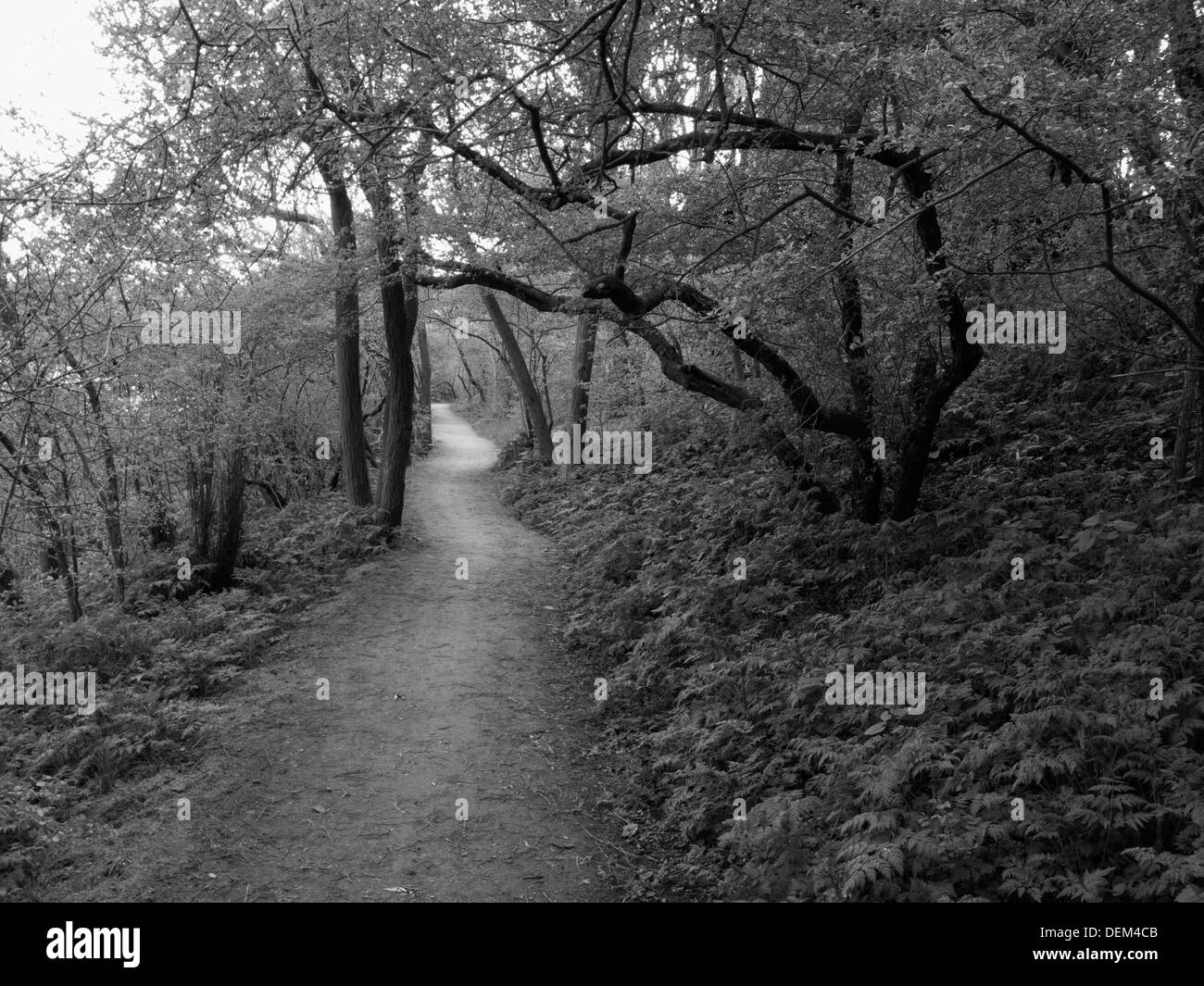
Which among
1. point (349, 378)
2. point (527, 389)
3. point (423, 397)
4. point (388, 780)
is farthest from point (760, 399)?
point (423, 397)

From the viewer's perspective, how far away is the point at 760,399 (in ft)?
31.4

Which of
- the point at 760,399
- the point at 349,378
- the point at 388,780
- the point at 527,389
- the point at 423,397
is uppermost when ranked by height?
the point at 423,397

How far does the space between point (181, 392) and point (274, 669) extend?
4.72 meters

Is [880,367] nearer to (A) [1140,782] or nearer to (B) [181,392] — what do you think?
(A) [1140,782]

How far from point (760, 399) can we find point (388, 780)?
18.8 ft

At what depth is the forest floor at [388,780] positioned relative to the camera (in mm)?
5070

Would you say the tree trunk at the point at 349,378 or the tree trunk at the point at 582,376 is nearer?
the tree trunk at the point at 349,378

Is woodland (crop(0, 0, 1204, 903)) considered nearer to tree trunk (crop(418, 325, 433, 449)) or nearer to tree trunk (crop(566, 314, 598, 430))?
tree trunk (crop(566, 314, 598, 430))

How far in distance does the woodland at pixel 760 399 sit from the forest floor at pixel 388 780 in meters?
0.33

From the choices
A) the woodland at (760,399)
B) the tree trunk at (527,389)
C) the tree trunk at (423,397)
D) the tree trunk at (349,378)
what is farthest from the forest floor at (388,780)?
the tree trunk at (423,397)

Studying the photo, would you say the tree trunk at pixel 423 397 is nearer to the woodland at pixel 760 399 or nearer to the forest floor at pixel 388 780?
the woodland at pixel 760 399

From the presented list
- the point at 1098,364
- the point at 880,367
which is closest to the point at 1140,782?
the point at 880,367

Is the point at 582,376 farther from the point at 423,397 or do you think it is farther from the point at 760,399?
the point at 423,397

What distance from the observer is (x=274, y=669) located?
28.4 feet
